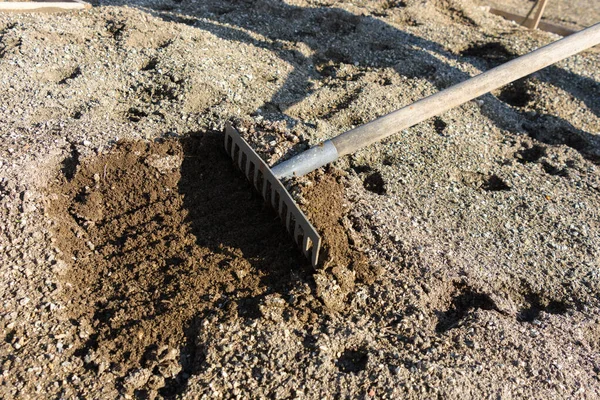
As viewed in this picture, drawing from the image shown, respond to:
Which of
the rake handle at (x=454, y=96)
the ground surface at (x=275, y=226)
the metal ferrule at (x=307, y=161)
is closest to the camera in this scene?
the ground surface at (x=275, y=226)

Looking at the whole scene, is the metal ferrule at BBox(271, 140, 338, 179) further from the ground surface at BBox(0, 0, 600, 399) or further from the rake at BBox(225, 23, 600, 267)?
the ground surface at BBox(0, 0, 600, 399)

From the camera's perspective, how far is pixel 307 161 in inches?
155

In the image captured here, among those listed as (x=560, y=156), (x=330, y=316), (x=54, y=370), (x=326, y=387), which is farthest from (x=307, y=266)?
(x=560, y=156)

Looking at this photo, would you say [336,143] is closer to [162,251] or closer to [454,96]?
[454,96]

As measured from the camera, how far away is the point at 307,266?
3.48 meters

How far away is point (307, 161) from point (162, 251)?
4.06ft

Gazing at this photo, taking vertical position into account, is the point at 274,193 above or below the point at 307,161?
below

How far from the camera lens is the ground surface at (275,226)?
2979mm

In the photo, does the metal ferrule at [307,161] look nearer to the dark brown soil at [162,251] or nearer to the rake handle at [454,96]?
the rake handle at [454,96]

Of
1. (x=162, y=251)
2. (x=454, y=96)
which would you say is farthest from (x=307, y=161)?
(x=454, y=96)

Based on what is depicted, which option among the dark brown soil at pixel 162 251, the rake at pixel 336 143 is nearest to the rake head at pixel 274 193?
the rake at pixel 336 143

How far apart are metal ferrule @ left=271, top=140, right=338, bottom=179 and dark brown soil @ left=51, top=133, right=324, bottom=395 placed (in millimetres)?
343

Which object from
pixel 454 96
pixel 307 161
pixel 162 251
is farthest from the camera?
pixel 454 96

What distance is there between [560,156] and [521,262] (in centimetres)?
170
